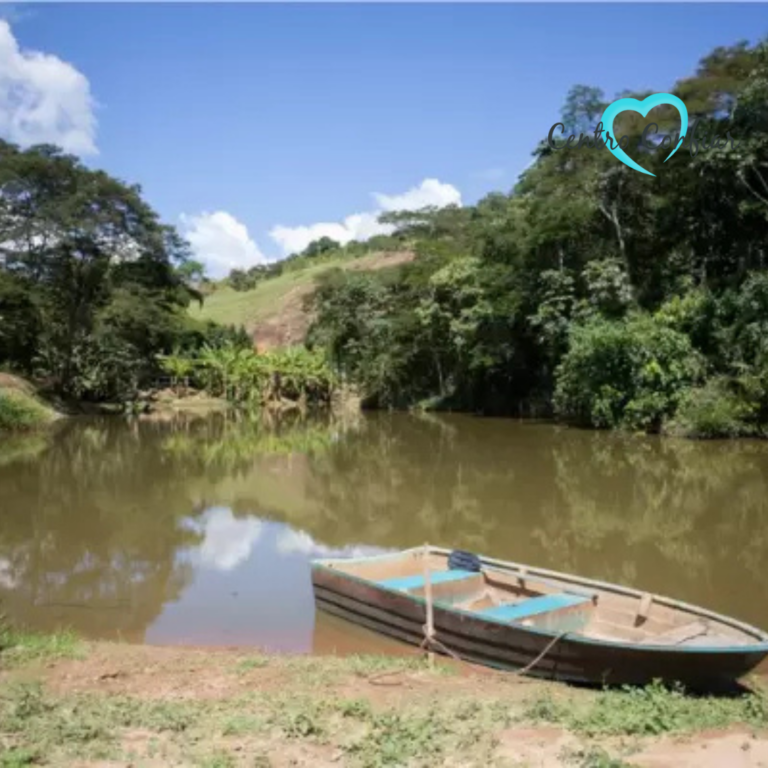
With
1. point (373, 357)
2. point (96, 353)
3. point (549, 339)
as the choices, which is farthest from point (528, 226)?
point (96, 353)

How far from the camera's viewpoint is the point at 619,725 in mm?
4633

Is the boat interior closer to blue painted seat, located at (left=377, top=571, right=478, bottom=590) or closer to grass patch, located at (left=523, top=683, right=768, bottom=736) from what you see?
blue painted seat, located at (left=377, top=571, right=478, bottom=590)

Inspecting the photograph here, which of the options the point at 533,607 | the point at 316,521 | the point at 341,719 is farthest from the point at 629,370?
the point at 341,719

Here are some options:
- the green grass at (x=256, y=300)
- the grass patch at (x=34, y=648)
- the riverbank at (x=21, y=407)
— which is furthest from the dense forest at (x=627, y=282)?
the green grass at (x=256, y=300)

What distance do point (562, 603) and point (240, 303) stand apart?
2276 inches

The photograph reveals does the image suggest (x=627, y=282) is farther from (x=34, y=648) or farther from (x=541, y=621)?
(x=34, y=648)

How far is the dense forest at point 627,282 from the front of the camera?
2080 cm

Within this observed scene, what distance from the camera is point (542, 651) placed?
6.07 m

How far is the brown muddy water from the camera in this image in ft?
28.3

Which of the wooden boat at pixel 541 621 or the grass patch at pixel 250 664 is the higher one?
the wooden boat at pixel 541 621

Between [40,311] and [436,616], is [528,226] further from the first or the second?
[436,616]

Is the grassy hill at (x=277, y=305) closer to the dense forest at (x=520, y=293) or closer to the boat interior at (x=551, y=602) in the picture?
the dense forest at (x=520, y=293)

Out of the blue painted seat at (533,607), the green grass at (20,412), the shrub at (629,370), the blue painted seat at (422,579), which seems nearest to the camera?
the blue painted seat at (533,607)

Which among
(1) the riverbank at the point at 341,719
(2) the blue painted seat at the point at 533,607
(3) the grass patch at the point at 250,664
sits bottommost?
(3) the grass patch at the point at 250,664
